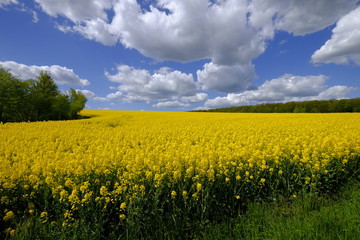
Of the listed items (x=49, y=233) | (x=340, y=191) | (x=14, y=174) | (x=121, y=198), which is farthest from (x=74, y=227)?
(x=340, y=191)

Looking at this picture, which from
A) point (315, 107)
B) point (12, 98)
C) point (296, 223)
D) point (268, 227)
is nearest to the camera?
point (296, 223)

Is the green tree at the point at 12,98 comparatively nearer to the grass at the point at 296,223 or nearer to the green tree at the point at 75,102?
→ the green tree at the point at 75,102

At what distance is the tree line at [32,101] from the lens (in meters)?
26.0

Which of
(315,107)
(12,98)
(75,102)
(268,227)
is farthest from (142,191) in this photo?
(315,107)

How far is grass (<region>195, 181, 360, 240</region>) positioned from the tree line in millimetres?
33443

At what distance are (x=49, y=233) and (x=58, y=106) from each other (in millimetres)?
35450

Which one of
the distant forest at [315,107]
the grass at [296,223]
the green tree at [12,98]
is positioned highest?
the green tree at [12,98]

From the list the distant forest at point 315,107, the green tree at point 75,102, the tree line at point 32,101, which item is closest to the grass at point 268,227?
the tree line at point 32,101

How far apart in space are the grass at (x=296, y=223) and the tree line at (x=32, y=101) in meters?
33.4

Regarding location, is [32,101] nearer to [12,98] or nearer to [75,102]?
[12,98]

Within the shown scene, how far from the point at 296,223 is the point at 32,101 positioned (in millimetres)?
37506

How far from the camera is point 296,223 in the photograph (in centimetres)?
301

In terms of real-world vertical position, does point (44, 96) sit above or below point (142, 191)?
above

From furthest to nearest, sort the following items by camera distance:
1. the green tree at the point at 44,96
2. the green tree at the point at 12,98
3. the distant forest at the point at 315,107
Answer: the distant forest at the point at 315,107, the green tree at the point at 44,96, the green tree at the point at 12,98
